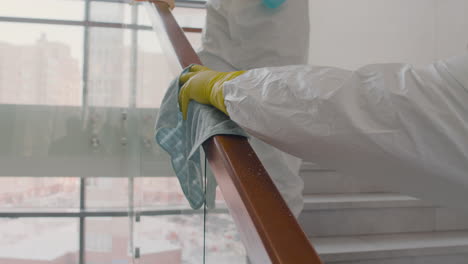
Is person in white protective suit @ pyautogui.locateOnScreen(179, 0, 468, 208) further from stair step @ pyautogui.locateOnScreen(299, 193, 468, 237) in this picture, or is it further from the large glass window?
the large glass window

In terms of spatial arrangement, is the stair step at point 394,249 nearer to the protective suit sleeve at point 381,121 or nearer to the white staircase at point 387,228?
the white staircase at point 387,228

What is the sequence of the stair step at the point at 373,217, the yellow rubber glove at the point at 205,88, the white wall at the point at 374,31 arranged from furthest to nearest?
the white wall at the point at 374,31, the stair step at the point at 373,217, the yellow rubber glove at the point at 205,88

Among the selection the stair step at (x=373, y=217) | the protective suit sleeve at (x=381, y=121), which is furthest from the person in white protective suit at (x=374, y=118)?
the stair step at (x=373, y=217)

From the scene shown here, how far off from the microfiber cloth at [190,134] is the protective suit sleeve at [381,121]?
142 mm

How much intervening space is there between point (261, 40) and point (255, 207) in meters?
0.97

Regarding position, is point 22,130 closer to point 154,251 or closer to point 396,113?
point 154,251

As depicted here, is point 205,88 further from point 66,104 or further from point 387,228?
point 66,104

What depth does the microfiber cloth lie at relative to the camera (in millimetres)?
690

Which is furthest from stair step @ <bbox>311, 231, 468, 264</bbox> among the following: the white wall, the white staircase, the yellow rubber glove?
the white wall

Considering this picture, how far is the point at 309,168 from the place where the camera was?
5.72ft

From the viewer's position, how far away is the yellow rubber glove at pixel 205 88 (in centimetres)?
67

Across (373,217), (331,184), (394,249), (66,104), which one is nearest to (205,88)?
(394,249)

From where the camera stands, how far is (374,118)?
46 centimetres

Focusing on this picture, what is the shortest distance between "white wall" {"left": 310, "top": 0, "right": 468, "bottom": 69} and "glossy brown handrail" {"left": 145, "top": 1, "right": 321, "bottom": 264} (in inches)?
99.0
